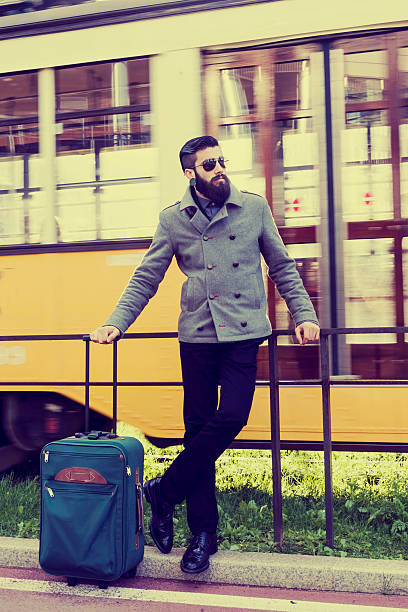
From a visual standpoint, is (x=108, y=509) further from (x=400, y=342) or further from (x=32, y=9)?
(x=32, y=9)

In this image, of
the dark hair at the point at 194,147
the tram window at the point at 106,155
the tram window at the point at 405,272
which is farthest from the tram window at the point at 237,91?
the dark hair at the point at 194,147

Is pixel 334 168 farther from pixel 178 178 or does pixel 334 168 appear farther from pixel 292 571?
pixel 292 571

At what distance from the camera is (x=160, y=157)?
196 inches

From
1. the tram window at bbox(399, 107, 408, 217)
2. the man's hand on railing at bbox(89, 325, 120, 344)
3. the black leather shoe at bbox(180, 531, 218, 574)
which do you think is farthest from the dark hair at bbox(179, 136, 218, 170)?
the black leather shoe at bbox(180, 531, 218, 574)

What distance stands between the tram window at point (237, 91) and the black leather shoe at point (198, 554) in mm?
2577

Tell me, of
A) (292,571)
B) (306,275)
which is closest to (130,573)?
(292,571)

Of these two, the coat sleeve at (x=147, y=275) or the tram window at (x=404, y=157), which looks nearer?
the coat sleeve at (x=147, y=275)

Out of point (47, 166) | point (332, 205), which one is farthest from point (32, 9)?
point (332, 205)

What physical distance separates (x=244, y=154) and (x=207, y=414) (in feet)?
6.43

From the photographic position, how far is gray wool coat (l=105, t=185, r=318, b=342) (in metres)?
3.44

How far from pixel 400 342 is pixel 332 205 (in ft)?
2.93

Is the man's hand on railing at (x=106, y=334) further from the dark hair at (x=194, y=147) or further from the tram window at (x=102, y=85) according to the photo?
the tram window at (x=102, y=85)

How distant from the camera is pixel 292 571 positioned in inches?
137

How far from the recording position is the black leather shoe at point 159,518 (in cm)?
361
